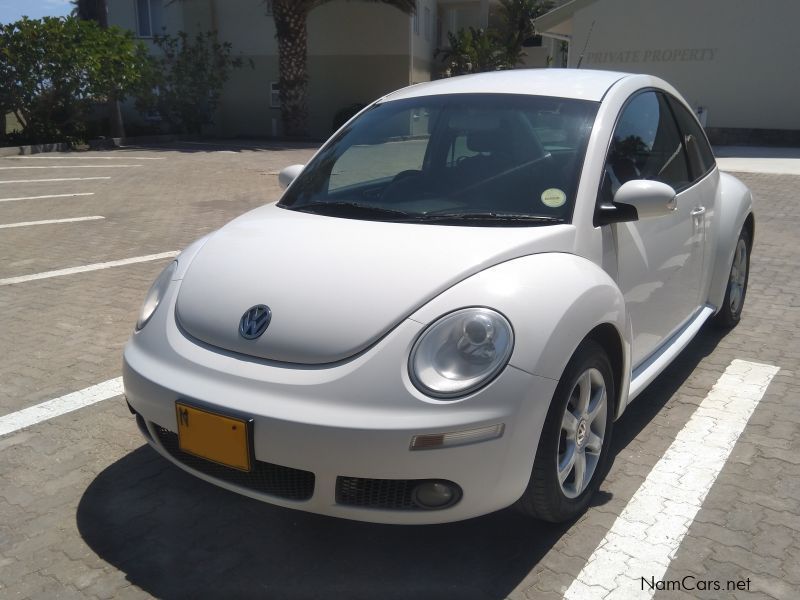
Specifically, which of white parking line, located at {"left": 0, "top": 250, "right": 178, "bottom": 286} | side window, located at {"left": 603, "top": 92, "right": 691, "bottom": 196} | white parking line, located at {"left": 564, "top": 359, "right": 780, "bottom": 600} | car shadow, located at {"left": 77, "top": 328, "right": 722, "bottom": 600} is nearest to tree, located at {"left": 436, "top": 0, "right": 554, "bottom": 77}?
white parking line, located at {"left": 0, "top": 250, "right": 178, "bottom": 286}

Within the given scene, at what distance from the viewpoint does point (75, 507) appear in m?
3.02

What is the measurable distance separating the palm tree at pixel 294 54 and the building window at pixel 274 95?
7.66 ft

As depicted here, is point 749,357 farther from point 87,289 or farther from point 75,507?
point 87,289

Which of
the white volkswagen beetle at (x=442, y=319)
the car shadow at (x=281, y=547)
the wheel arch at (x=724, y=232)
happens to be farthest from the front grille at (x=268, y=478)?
the wheel arch at (x=724, y=232)

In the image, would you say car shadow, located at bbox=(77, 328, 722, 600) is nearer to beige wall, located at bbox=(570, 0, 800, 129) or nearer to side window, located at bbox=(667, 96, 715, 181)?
side window, located at bbox=(667, 96, 715, 181)

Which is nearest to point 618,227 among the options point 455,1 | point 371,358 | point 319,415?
point 371,358

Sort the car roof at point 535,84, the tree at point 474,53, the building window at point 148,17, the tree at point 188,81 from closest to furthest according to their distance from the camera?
the car roof at point 535,84 → the tree at point 188,81 → the tree at point 474,53 → the building window at point 148,17

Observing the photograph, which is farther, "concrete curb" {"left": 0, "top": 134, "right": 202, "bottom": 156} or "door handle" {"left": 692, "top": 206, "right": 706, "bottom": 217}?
"concrete curb" {"left": 0, "top": 134, "right": 202, "bottom": 156}

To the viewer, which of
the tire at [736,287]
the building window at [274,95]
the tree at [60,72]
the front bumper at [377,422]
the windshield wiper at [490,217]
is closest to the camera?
the front bumper at [377,422]

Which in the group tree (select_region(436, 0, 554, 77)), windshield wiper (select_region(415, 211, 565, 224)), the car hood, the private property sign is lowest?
the car hood

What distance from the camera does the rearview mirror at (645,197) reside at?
300 centimetres

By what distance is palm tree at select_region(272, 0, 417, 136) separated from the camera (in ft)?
74.4

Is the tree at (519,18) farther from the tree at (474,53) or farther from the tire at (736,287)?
the tire at (736,287)

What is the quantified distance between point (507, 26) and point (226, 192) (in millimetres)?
25091
